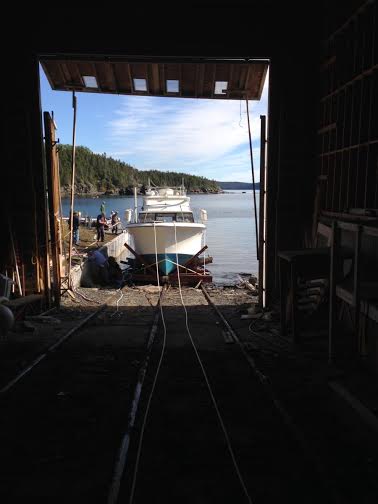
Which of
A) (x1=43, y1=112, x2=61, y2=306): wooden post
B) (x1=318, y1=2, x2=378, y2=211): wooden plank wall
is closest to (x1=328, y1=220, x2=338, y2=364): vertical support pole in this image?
(x1=318, y1=2, x2=378, y2=211): wooden plank wall

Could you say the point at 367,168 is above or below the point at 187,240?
above

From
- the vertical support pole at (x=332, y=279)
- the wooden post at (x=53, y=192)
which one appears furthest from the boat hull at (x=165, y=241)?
the vertical support pole at (x=332, y=279)

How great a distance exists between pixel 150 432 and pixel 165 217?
17.3 m

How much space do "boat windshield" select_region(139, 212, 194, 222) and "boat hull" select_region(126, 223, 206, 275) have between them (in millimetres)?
1488

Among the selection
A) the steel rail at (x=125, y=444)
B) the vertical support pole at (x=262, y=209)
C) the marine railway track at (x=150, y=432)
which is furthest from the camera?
the vertical support pole at (x=262, y=209)

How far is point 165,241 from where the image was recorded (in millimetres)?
19188

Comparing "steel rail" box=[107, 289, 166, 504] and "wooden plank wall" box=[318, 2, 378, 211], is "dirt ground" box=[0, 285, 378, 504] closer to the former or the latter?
"steel rail" box=[107, 289, 166, 504]

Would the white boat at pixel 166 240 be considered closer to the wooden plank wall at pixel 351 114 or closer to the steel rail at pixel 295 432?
the wooden plank wall at pixel 351 114

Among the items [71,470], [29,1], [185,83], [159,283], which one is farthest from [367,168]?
[159,283]

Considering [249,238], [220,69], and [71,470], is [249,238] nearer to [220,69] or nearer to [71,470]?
[220,69]

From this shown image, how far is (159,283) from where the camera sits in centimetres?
1855

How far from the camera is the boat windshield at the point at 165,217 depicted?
823 inches

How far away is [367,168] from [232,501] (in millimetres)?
5142

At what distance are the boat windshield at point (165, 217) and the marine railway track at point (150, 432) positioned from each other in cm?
1394
